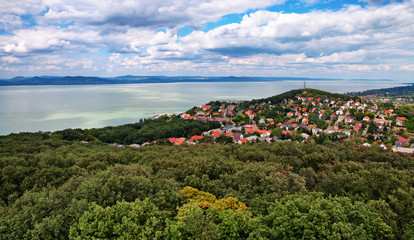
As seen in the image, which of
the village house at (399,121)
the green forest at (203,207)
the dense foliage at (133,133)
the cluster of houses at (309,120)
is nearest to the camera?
the green forest at (203,207)

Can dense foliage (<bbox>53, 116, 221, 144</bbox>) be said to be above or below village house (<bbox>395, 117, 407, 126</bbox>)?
below

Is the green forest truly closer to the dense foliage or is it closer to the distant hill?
the dense foliage

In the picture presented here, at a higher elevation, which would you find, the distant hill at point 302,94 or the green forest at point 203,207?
the distant hill at point 302,94

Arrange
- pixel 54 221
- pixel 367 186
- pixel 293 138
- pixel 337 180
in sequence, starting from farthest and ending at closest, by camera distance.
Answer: pixel 293 138, pixel 337 180, pixel 367 186, pixel 54 221

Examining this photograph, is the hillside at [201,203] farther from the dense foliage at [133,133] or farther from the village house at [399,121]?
the village house at [399,121]

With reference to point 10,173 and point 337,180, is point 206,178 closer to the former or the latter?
point 337,180

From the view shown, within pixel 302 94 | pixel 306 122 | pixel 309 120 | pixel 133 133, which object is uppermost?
pixel 302 94

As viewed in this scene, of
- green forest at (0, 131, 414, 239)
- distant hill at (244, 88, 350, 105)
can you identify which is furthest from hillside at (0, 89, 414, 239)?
distant hill at (244, 88, 350, 105)

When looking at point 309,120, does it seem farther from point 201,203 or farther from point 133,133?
point 201,203

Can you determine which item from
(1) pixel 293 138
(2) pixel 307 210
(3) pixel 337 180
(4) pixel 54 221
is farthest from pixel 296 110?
(4) pixel 54 221

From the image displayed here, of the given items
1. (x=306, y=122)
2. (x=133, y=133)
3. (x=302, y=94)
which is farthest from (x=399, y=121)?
A: (x=133, y=133)

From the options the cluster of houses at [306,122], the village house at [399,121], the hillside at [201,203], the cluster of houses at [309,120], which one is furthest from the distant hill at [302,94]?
the hillside at [201,203]
